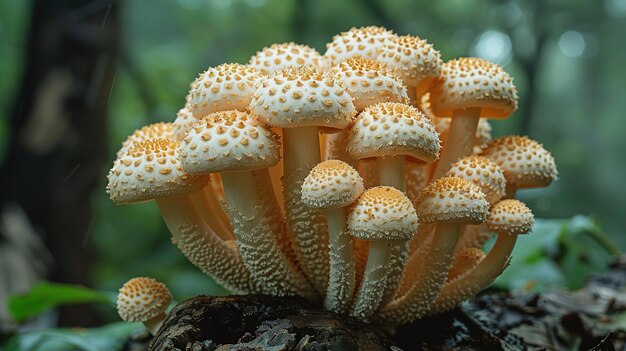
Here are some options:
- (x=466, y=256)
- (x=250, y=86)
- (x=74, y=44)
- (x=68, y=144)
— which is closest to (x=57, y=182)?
(x=68, y=144)

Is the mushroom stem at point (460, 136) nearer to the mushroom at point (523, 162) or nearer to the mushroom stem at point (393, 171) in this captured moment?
the mushroom at point (523, 162)

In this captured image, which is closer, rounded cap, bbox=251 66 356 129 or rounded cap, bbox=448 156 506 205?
rounded cap, bbox=251 66 356 129

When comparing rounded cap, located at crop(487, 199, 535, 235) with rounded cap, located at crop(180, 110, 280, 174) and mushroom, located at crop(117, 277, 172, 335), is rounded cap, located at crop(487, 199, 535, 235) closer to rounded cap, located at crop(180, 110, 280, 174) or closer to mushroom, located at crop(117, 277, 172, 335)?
rounded cap, located at crop(180, 110, 280, 174)

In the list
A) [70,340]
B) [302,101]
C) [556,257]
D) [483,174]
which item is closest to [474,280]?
[483,174]

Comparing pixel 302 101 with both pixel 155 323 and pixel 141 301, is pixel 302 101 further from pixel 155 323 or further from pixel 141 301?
pixel 155 323

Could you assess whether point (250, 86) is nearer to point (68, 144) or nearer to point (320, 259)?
point (320, 259)

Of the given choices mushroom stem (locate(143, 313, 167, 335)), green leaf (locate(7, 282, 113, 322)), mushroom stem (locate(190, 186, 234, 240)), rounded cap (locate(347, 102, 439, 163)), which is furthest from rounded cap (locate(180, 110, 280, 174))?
green leaf (locate(7, 282, 113, 322))

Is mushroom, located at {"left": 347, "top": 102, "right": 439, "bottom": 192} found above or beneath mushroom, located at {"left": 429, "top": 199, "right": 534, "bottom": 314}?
above
